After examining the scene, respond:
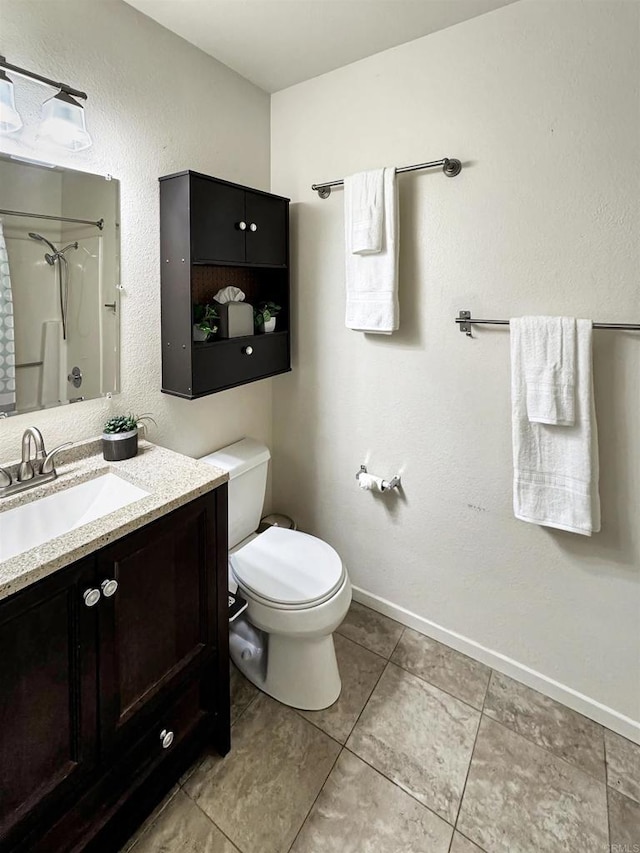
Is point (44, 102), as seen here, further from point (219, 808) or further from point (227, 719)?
point (219, 808)

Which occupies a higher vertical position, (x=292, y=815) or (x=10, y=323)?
(x=10, y=323)

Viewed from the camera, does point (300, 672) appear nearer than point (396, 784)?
No

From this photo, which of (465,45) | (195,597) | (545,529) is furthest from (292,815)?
(465,45)

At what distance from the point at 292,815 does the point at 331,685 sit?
43 centimetres

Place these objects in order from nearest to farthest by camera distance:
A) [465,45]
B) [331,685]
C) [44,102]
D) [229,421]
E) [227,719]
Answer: [44,102]
[227,719]
[465,45]
[331,685]
[229,421]

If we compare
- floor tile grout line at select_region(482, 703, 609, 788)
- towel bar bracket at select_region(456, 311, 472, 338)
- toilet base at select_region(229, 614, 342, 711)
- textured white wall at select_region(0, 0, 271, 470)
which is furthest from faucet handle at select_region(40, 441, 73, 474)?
floor tile grout line at select_region(482, 703, 609, 788)

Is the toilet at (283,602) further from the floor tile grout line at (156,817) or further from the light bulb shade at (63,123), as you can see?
the light bulb shade at (63,123)

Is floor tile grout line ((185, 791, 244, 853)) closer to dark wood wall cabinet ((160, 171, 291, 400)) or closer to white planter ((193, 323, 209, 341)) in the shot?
dark wood wall cabinet ((160, 171, 291, 400))

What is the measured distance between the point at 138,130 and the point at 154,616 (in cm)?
156

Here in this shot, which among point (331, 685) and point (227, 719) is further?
point (331, 685)

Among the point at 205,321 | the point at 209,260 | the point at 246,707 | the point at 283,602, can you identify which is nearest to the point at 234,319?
the point at 205,321

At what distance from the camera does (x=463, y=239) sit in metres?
1.66

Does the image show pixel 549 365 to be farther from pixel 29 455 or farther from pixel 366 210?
pixel 29 455

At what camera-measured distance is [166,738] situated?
1263mm
